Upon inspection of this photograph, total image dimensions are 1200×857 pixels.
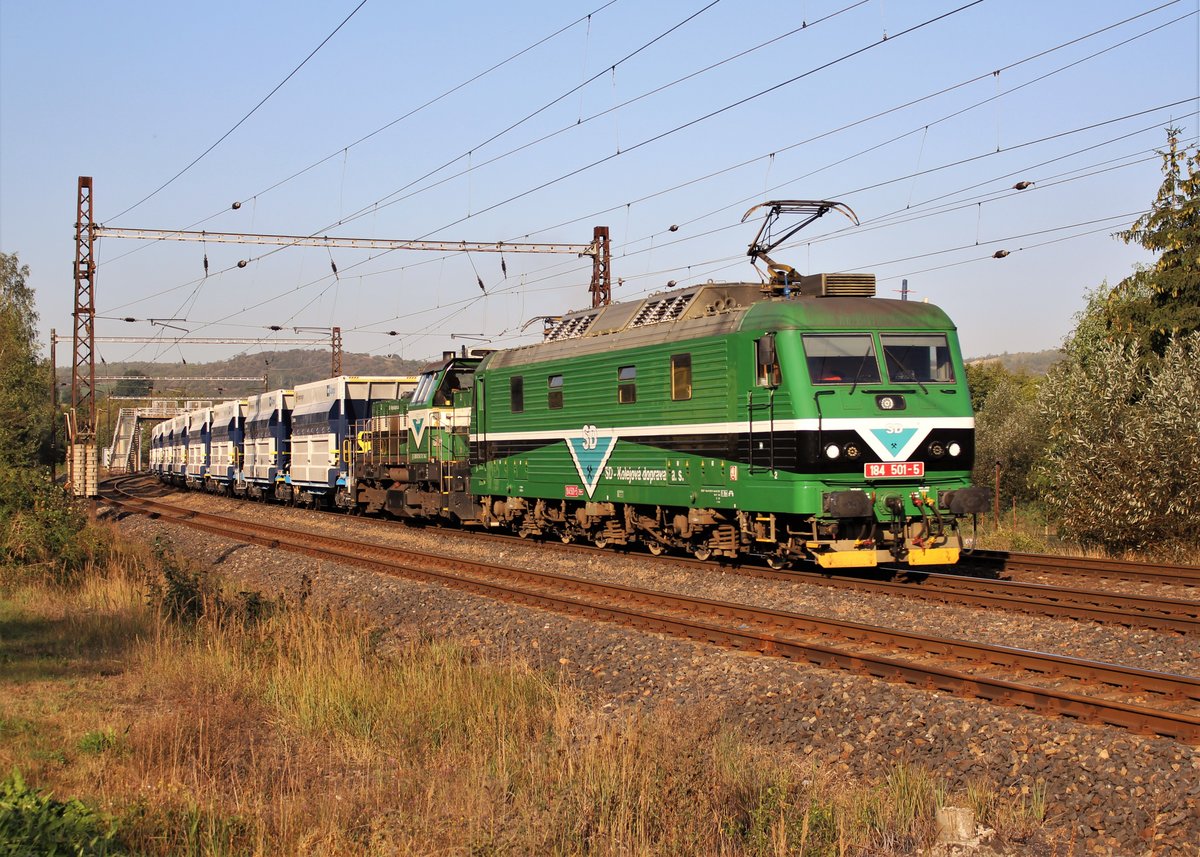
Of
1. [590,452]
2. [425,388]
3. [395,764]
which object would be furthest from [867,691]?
[425,388]

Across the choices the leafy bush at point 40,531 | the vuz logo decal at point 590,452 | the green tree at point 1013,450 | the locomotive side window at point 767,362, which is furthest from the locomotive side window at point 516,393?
the green tree at point 1013,450

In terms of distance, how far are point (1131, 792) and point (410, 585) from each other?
11.7m

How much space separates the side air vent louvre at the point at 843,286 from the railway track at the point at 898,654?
16.1 feet

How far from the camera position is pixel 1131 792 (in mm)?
6582

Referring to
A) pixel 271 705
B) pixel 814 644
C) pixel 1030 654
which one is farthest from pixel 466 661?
pixel 1030 654

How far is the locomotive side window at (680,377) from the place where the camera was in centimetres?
1612

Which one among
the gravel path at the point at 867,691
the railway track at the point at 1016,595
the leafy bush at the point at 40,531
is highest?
the leafy bush at the point at 40,531

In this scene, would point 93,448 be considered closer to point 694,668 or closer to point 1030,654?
point 694,668

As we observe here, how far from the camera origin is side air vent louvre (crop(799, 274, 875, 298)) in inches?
612

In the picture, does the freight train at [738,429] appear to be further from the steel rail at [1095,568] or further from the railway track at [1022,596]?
the steel rail at [1095,568]

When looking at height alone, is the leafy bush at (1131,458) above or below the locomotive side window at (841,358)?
below

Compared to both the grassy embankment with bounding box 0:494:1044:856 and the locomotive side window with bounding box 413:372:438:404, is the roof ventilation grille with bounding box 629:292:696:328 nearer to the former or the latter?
the grassy embankment with bounding box 0:494:1044:856

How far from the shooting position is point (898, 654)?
34.7ft

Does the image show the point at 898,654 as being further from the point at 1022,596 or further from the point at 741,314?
the point at 741,314
